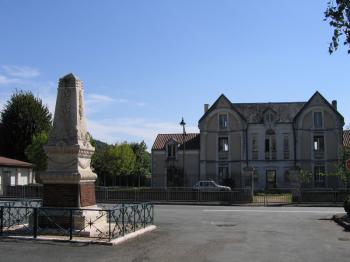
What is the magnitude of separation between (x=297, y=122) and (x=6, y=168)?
29.7 metres

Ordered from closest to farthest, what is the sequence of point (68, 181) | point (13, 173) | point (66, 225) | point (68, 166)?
1. point (66, 225)
2. point (68, 181)
3. point (68, 166)
4. point (13, 173)

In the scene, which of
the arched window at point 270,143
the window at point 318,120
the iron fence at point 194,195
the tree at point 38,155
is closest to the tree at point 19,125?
the tree at point 38,155

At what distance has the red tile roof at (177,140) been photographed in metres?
56.3

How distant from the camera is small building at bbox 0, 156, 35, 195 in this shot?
140 feet

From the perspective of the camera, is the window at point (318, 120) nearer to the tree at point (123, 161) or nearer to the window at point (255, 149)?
the window at point (255, 149)

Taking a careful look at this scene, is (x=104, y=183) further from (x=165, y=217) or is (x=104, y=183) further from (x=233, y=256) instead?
(x=233, y=256)

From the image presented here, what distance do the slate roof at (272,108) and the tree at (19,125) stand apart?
22.4 m

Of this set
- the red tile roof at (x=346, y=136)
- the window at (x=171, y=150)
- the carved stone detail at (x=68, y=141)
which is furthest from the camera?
the window at (x=171, y=150)

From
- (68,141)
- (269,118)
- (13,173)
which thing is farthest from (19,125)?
(68,141)

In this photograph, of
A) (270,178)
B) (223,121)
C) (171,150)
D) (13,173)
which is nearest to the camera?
(13,173)

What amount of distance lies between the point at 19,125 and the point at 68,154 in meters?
43.0

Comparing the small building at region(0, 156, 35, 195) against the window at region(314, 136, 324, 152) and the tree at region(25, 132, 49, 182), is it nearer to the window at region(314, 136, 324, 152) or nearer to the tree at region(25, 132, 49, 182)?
the tree at region(25, 132, 49, 182)

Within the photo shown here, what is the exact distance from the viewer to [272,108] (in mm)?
55094

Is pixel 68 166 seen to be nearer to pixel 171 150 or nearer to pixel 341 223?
pixel 341 223
